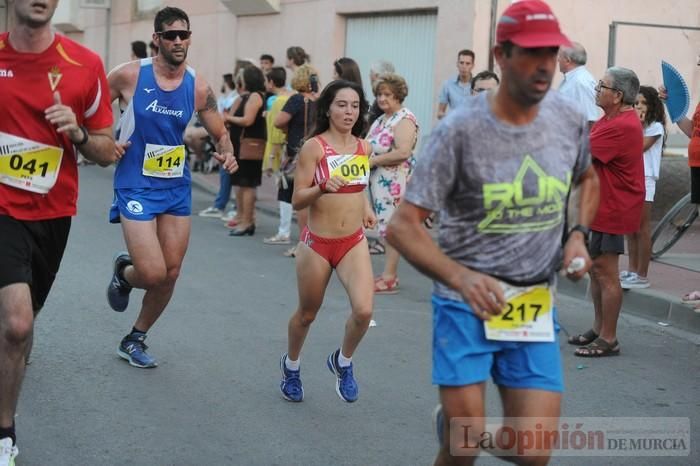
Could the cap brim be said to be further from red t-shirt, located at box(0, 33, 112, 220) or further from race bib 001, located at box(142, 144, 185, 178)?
race bib 001, located at box(142, 144, 185, 178)

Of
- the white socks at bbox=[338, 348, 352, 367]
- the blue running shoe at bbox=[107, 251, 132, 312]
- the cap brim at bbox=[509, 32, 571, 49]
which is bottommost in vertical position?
the white socks at bbox=[338, 348, 352, 367]

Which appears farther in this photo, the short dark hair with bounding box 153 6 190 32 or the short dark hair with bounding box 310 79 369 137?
the short dark hair with bounding box 153 6 190 32

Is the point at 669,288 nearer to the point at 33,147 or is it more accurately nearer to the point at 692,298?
the point at 692,298

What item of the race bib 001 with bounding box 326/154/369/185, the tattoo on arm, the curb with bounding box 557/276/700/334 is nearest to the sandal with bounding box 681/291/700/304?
the curb with bounding box 557/276/700/334

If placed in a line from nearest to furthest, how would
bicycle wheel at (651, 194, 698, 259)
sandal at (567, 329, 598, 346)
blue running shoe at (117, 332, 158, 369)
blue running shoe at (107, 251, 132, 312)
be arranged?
blue running shoe at (117, 332, 158, 369)
blue running shoe at (107, 251, 132, 312)
sandal at (567, 329, 598, 346)
bicycle wheel at (651, 194, 698, 259)

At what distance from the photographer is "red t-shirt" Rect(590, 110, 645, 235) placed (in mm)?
7777

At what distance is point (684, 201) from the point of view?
1097 cm

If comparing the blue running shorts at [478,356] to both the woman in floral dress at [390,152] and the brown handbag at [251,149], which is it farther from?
the brown handbag at [251,149]

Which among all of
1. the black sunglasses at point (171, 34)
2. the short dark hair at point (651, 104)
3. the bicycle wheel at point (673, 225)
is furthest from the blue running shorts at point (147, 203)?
the bicycle wheel at point (673, 225)

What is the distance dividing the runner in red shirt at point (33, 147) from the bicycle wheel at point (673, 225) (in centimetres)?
718

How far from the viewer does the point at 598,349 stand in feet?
26.0

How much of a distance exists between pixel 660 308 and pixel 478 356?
583 centimetres

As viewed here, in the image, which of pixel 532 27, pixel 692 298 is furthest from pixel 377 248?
pixel 532 27

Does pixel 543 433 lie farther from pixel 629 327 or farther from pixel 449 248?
pixel 629 327
